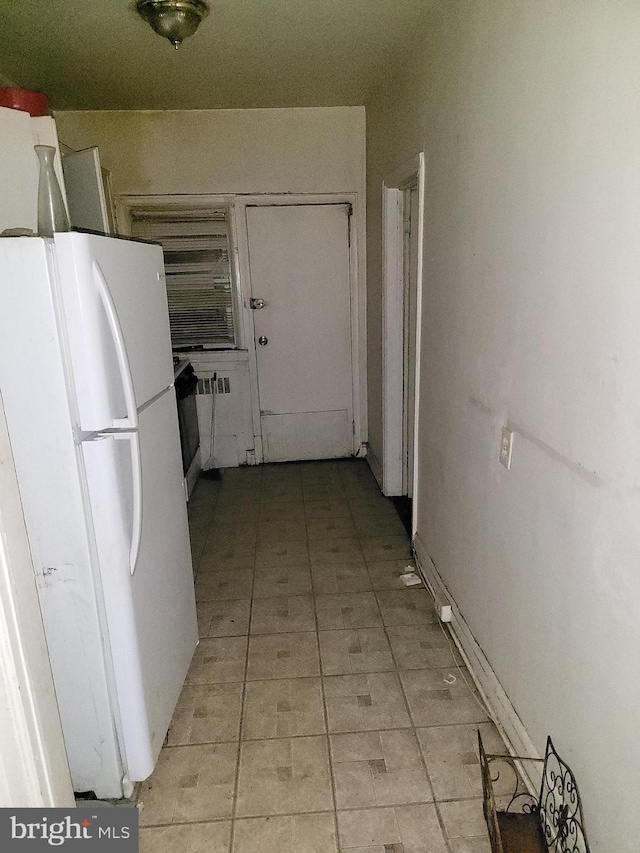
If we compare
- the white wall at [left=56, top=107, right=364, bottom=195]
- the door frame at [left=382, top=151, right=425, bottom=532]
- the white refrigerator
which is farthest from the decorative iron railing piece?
the white wall at [left=56, top=107, right=364, bottom=195]

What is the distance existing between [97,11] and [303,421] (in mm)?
2813

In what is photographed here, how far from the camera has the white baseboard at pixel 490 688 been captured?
165 cm

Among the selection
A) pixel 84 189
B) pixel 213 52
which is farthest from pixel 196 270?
pixel 213 52

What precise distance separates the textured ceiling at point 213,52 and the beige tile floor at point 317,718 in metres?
2.55

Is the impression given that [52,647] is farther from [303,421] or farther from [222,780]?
[303,421]

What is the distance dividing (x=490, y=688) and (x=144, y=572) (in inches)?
49.2

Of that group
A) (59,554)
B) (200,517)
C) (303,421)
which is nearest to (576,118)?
(59,554)

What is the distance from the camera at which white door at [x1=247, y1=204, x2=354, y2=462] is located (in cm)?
402

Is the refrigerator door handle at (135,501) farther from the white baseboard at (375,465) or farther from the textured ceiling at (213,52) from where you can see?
the white baseboard at (375,465)

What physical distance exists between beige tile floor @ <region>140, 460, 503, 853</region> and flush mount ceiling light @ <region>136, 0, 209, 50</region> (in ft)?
8.03

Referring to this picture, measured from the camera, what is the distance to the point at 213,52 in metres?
2.70

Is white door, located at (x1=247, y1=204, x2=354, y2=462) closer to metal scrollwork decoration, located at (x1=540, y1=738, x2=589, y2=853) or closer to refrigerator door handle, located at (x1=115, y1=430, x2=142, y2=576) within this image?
refrigerator door handle, located at (x1=115, y1=430, x2=142, y2=576)

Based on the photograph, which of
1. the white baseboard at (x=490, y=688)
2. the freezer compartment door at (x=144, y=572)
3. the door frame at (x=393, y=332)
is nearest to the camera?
the freezer compartment door at (x=144, y=572)

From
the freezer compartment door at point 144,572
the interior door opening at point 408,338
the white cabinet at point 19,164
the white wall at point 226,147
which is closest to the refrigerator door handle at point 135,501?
the freezer compartment door at point 144,572
